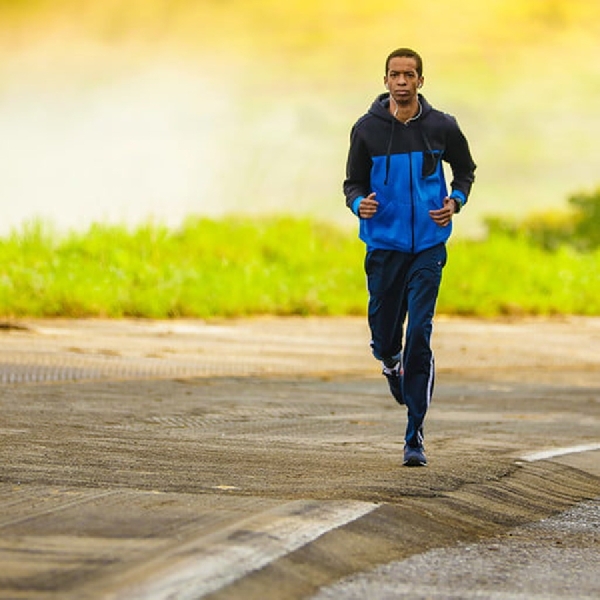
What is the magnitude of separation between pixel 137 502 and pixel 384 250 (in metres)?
2.40

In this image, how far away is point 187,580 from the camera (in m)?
5.52

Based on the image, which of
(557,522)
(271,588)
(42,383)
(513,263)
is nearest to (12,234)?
(513,263)

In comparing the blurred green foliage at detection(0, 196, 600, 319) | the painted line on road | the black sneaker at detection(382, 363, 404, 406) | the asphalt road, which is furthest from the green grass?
the black sneaker at detection(382, 363, 404, 406)

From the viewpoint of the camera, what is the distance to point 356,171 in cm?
892

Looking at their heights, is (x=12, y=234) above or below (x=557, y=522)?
above

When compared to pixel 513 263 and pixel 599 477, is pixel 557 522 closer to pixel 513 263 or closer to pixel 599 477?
pixel 599 477

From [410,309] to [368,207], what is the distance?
58 centimetres

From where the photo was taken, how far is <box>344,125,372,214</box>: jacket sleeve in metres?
8.84

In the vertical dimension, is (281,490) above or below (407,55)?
below

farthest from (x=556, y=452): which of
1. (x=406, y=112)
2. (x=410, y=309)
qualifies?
(x=406, y=112)

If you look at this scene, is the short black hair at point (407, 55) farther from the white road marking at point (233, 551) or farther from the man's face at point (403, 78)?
the white road marking at point (233, 551)

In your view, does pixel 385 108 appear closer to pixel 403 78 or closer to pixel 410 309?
pixel 403 78

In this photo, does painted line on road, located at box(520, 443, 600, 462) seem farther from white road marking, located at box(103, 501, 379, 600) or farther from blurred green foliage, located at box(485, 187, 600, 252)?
blurred green foliage, located at box(485, 187, 600, 252)

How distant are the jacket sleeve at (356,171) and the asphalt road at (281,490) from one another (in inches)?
54.0
